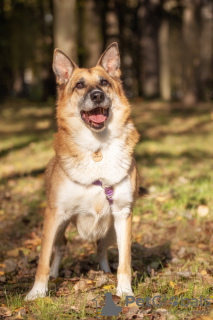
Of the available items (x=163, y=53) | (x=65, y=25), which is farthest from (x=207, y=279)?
(x=163, y=53)

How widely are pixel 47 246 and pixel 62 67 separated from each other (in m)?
1.72

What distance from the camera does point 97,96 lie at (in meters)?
3.81

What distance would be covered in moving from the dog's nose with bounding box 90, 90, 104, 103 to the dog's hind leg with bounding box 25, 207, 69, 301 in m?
1.06

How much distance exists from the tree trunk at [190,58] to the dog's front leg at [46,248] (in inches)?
480

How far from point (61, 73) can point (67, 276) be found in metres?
2.00

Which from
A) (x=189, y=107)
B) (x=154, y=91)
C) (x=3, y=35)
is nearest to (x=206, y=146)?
(x=189, y=107)

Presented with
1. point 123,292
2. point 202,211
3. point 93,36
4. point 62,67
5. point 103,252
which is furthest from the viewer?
point 93,36

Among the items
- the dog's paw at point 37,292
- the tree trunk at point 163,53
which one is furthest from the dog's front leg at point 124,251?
the tree trunk at point 163,53

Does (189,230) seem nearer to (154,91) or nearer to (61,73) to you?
(61,73)

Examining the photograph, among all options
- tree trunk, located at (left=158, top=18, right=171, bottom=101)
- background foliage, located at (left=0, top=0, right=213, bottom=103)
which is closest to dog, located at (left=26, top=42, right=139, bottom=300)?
background foliage, located at (left=0, top=0, right=213, bottom=103)

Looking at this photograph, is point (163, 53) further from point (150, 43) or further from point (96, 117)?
A: point (96, 117)

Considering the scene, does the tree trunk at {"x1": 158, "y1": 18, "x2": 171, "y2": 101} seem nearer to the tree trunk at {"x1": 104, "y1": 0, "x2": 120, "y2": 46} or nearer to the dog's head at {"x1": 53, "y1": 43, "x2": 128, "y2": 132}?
the tree trunk at {"x1": 104, "y1": 0, "x2": 120, "y2": 46}

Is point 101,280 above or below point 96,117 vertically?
below

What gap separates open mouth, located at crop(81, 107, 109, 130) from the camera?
3.85m
